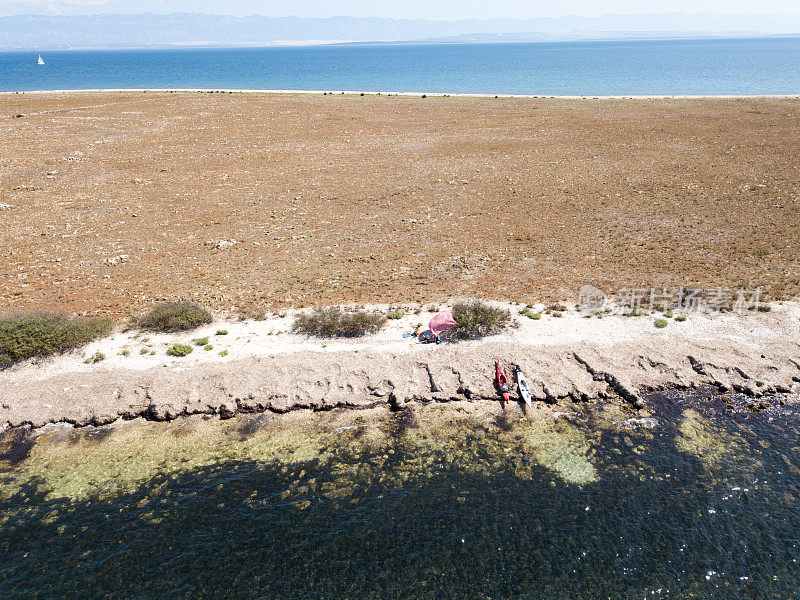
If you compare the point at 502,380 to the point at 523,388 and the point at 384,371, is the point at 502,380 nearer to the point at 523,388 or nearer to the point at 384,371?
the point at 523,388

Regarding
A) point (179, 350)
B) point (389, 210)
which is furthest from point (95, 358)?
point (389, 210)

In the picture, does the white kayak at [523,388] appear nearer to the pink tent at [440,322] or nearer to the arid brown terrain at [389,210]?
the pink tent at [440,322]

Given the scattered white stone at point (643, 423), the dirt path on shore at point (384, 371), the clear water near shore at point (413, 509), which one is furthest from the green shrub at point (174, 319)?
the scattered white stone at point (643, 423)

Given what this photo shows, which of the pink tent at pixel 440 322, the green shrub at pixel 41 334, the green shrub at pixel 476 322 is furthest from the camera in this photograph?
the green shrub at pixel 476 322

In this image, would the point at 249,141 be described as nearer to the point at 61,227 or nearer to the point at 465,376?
the point at 61,227

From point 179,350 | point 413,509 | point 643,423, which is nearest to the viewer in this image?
point 413,509

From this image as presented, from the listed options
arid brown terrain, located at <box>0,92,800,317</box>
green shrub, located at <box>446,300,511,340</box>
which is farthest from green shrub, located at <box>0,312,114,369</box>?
green shrub, located at <box>446,300,511,340</box>
